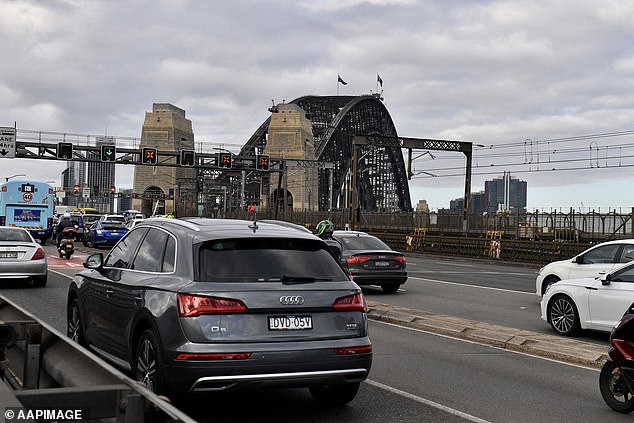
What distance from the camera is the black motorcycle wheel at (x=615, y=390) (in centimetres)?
720

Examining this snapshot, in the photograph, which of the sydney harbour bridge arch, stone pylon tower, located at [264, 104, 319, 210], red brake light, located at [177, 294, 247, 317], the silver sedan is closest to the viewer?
red brake light, located at [177, 294, 247, 317]

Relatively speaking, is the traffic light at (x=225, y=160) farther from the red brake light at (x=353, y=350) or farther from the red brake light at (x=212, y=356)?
the red brake light at (x=212, y=356)

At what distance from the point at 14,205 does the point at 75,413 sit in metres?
43.2

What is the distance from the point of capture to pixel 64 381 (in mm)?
4691

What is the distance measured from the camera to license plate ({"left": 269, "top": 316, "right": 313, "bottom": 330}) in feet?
19.8

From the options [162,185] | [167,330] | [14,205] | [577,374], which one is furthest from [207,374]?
[162,185]

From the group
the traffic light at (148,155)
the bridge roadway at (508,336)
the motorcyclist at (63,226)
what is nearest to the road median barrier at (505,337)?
the bridge roadway at (508,336)

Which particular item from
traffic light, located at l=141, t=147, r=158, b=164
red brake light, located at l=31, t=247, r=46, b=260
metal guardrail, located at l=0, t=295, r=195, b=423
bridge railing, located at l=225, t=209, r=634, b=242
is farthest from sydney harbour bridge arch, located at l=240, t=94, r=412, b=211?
metal guardrail, located at l=0, t=295, r=195, b=423

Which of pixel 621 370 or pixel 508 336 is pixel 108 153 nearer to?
pixel 508 336

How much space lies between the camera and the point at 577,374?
914 centimetres

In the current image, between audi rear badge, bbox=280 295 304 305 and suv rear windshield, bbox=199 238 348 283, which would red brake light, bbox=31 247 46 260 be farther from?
A: audi rear badge, bbox=280 295 304 305

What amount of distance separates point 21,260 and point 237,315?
46.5ft

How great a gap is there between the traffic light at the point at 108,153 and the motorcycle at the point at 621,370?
176 ft

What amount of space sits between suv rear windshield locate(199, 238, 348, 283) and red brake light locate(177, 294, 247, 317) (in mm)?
224
